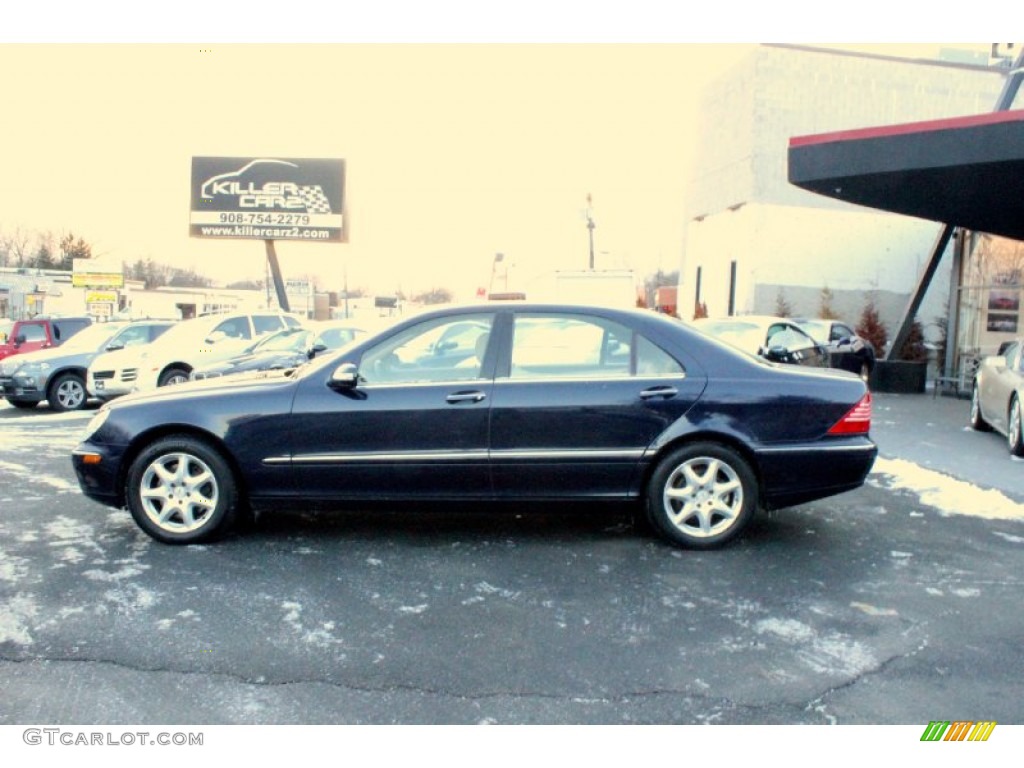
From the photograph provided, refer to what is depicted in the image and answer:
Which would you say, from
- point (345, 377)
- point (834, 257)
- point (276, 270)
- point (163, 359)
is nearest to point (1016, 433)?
point (345, 377)

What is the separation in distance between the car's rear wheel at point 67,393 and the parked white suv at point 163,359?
2.00ft

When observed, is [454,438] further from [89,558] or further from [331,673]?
[89,558]

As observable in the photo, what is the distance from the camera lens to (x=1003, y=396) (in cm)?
912

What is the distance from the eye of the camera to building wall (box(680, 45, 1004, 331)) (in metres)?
25.1

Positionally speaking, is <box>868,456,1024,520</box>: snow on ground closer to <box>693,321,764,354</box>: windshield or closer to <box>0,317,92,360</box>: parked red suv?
<box>693,321,764,354</box>: windshield

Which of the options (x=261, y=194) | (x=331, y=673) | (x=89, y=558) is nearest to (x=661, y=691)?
(x=331, y=673)

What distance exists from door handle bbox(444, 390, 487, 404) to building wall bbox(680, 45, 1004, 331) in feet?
71.5

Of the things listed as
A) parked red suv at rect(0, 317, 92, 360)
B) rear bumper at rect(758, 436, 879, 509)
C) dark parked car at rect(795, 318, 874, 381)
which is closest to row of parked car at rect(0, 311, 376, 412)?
parked red suv at rect(0, 317, 92, 360)

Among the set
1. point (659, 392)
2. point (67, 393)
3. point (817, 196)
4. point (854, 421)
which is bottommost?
point (67, 393)

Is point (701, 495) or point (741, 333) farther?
point (741, 333)

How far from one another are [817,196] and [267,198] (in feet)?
56.3

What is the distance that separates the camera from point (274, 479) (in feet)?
16.0

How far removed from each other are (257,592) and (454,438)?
1.38m

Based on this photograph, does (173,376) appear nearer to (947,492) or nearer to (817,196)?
(947,492)
